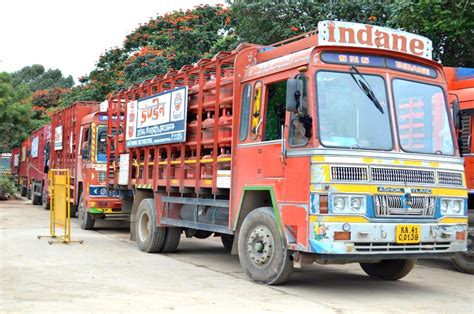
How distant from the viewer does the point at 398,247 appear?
6.81 meters

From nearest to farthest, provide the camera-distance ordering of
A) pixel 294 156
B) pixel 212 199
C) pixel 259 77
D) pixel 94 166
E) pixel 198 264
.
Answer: pixel 294 156, pixel 259 77, pixel 212 199, pixel 198 264, pixel 94 166

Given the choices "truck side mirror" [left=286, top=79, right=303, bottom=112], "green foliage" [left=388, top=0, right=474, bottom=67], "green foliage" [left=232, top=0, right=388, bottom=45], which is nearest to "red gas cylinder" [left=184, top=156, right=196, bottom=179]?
"truck side mirror" [left=286, top=79, right=303, bottom=112]

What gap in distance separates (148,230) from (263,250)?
402 cm

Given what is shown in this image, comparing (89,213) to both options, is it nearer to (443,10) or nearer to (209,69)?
(209,69)

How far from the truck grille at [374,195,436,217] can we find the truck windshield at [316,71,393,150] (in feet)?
2.05

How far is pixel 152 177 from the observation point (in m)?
10.8

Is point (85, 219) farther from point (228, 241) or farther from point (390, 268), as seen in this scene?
point (390, 268)

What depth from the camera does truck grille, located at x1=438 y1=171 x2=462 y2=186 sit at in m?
7.30

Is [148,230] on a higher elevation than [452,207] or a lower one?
lower

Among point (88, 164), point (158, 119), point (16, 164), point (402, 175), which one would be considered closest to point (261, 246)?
point (402, 175)

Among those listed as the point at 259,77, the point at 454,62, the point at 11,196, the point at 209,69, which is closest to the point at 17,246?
the point at 209,69

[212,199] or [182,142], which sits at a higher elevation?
[182,142]

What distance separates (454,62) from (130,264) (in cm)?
999

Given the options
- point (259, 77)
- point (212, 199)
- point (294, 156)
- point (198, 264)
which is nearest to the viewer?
point (294, 156)
